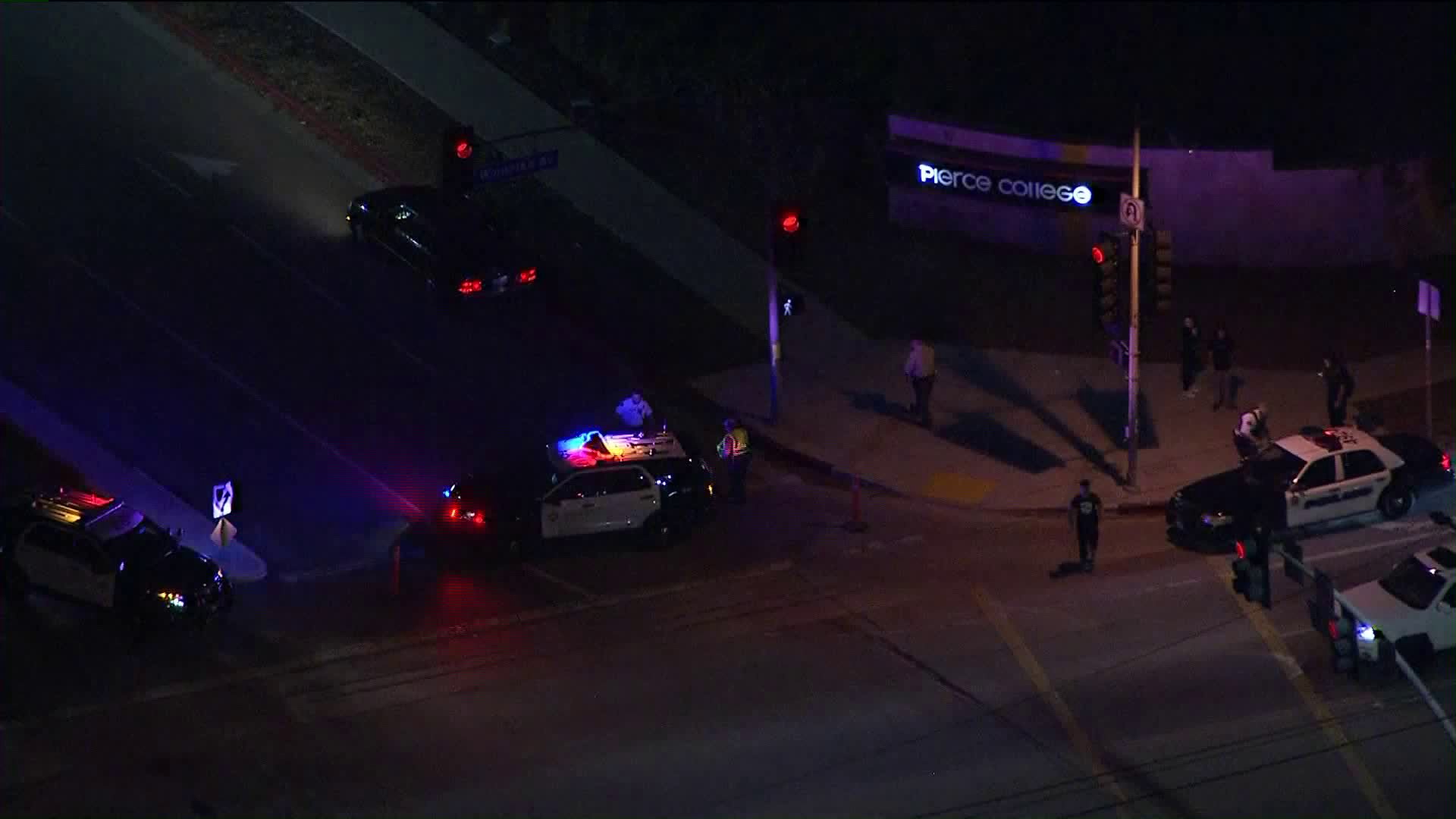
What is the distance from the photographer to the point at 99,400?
2925 cm

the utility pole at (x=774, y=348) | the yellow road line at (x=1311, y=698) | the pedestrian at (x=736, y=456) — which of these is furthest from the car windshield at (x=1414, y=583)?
the utility pole at (x=774, y=348)

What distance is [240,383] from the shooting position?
30.4m

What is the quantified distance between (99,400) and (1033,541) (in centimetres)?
1534

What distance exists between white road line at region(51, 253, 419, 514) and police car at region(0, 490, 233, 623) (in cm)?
452

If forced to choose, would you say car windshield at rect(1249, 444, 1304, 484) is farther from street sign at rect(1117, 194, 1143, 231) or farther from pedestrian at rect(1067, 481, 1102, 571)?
street sign at rect(1117, 194, 1143, 231)

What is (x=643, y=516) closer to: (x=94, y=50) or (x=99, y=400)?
(x=99, y=400)

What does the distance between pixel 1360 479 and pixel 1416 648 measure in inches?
197

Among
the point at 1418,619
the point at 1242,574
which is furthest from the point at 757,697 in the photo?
the point at 1418,619

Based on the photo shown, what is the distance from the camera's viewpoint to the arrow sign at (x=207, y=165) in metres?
37.8

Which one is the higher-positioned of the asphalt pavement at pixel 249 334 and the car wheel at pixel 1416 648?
the asphalt pavement at pixel 249 334

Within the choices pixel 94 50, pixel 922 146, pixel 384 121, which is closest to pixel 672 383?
pixel 922 146

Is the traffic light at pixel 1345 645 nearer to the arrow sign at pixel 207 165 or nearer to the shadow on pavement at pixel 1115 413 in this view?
the shadow on pavement at pixel 1115 413

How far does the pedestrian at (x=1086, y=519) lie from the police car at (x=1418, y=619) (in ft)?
13.4

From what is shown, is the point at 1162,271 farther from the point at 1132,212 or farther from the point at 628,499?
the point at 628,499
